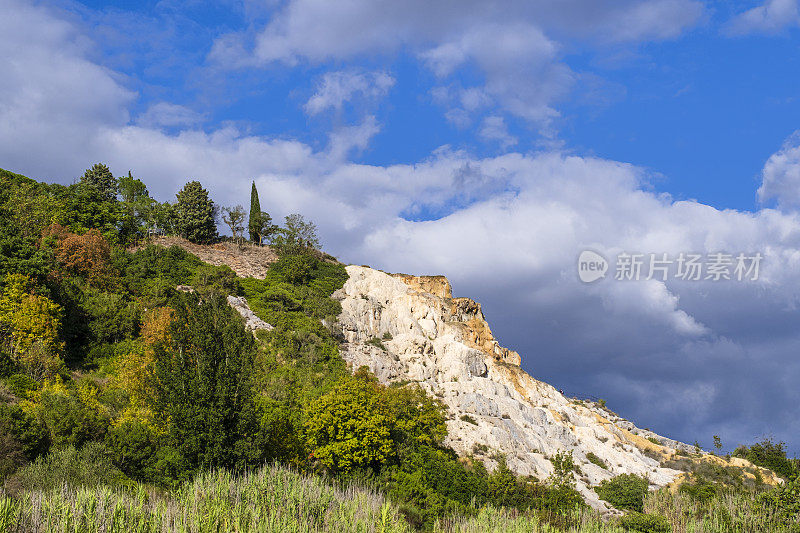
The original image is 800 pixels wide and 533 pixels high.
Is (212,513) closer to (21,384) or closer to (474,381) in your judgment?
(21,384)

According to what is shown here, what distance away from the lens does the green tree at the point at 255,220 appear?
89.1 m

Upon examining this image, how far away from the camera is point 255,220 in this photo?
8912 centimetres

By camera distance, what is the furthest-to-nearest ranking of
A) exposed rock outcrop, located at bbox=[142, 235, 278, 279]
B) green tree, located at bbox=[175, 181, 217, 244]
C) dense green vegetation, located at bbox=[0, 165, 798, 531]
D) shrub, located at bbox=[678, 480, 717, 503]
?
green tree, located at bbox=[175, 181, 217, 244] < exposed rock outcrop, located at bbox=[142, 235, 278, 279] < shrub, located at bbox=[678, 480, 717, 503] < dense green vegetation, located at bbox=[0, 165, 798, 531]

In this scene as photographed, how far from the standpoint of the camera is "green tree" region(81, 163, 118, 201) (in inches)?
3342

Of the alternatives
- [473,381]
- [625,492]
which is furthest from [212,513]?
[473,381]

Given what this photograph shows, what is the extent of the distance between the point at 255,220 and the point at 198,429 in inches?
2524

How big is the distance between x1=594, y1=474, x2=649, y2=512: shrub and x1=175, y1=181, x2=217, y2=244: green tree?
6269 centimetres

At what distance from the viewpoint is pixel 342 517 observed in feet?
58.2

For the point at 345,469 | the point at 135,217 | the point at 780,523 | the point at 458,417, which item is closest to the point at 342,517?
the point at 345,469

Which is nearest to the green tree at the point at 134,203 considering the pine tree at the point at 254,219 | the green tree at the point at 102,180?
the green tree at the point at 102,180

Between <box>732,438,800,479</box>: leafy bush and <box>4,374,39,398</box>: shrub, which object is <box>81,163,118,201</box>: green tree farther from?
<box>732,438,800,479</box>: leafy bush

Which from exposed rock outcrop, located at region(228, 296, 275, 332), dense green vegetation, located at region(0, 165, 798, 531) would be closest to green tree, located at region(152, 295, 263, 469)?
dense green vegetation, located at region(0, 165, 798, 531)

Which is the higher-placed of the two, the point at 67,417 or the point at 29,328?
the point at 29,328

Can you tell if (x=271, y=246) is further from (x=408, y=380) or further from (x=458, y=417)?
(x=458, y=417)
